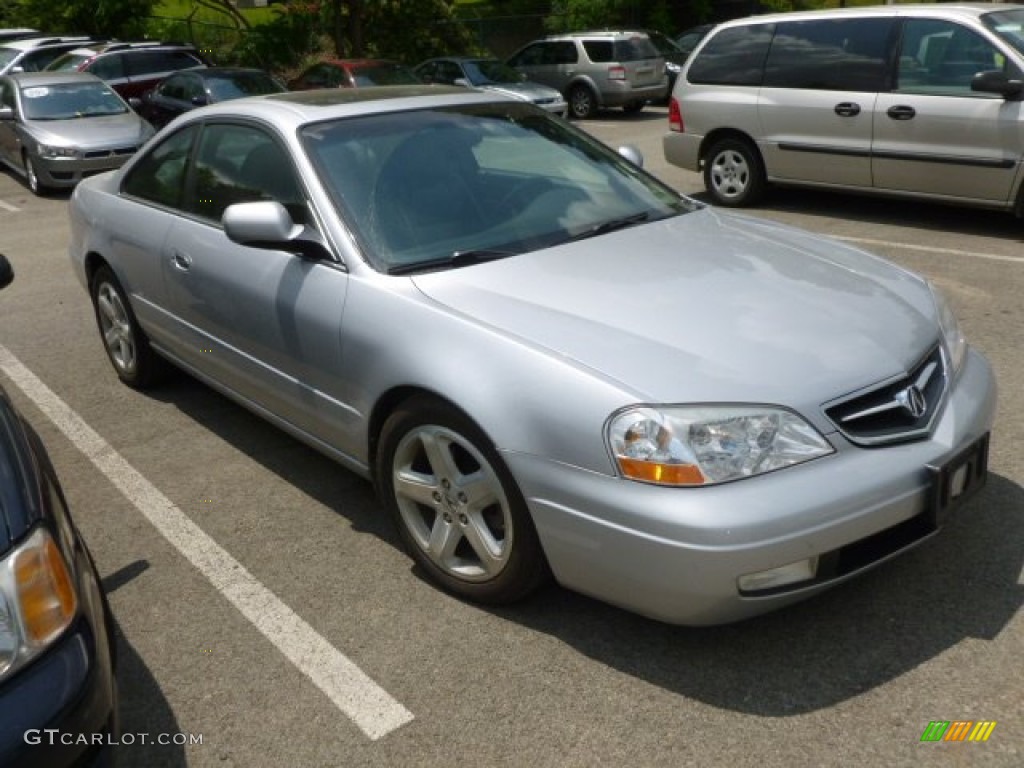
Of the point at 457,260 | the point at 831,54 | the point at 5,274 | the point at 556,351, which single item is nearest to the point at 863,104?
the point at 831,54

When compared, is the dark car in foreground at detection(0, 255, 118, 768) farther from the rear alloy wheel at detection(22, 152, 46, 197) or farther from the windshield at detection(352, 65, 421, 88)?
the windshield at detection(352, 65, 421, 88)

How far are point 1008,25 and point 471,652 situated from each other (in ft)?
23.0

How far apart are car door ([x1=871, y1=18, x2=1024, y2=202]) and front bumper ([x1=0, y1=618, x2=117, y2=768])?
724cm

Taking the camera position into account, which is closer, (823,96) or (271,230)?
(271,230)

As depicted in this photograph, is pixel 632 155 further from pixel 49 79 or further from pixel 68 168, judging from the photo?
pixel 49 79

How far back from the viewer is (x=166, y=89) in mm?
16250

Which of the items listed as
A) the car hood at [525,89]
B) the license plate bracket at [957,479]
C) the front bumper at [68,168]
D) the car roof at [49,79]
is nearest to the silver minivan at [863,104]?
the license plate bracket at [957,479]

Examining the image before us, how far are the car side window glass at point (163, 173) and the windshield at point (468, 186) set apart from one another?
1068 mm

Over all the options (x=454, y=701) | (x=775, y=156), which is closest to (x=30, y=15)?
(x=775, y=156)

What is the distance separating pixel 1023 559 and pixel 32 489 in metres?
2.97

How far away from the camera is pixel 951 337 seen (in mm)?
3568

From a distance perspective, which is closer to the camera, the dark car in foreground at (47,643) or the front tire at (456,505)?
the dark car in foreground at (47,643)

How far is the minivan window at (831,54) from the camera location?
8.39 m

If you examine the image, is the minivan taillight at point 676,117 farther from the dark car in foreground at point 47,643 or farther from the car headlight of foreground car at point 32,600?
the car headlight of foreground car at point 32,600
